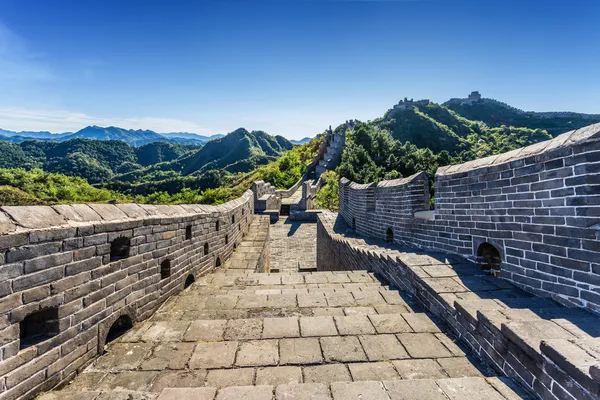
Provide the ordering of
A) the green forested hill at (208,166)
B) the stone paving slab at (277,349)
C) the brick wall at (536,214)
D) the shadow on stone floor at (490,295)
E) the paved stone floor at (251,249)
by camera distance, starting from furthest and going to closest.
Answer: the green forested hill at (208,166) < the paved stone floor at (251,249) < the brick wall at (536,214) < the shadow on stone floor at (490,295) < the stone paving slab at (277,349)

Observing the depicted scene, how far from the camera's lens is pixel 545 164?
293cm

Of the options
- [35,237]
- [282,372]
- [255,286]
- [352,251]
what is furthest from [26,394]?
[352,251]

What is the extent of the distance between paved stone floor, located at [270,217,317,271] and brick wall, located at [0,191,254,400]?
6.25 meters

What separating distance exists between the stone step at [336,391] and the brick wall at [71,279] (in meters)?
0.28

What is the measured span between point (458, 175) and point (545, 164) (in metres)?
1.38

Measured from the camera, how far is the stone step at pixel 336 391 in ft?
5.90

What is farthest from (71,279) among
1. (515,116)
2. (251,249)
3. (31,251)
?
(515,116)

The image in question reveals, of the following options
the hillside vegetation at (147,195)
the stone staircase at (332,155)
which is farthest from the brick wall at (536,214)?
the hillside vegetation at (147,195)

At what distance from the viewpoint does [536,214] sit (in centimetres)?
302

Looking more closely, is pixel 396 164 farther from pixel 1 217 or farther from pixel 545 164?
pixel 1 217

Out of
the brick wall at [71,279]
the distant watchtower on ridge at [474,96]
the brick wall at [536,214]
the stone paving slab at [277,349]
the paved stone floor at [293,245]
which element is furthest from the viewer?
the distant watchtower on ridge at [474,96]

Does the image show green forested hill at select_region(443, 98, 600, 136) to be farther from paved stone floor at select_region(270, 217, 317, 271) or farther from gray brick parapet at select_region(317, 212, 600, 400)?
gray brick parapet at select_region(317, 212, 600, 400)

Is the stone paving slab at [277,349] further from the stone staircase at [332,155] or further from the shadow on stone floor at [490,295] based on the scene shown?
the stone staircase at [332,155]

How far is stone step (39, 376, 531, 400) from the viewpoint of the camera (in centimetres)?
180
